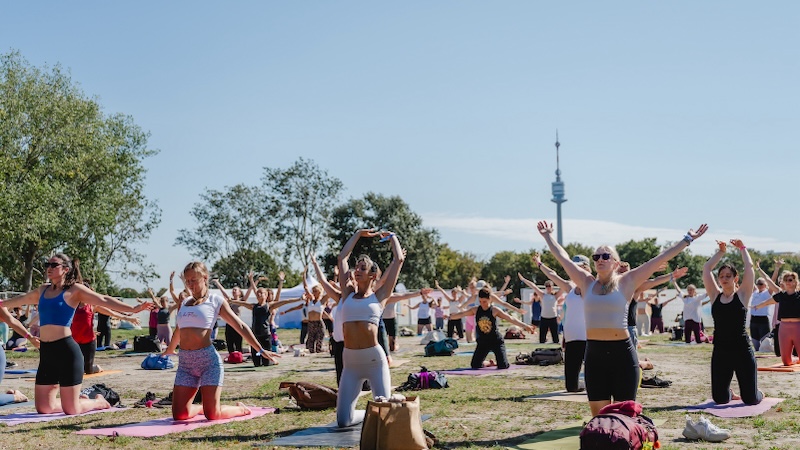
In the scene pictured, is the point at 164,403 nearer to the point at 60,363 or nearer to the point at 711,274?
the point at 60,363

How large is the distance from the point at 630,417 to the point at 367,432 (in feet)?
7.74

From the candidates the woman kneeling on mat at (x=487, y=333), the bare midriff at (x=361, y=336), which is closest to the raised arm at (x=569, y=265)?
the bare midriff at (x=361, y=336)

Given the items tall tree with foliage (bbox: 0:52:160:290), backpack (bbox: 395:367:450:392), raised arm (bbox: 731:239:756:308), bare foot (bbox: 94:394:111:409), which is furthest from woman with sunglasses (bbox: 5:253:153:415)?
tall tree with foliage (bbox: 0:52:160:290)

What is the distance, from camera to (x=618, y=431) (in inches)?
260

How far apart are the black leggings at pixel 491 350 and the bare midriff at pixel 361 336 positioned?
7.46 meters

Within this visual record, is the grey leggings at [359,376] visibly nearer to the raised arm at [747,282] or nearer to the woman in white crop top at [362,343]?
the woman in white crop top at [362,343]

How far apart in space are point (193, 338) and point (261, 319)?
9910mm

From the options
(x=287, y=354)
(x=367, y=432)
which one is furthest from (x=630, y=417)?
(x=287, y=354)

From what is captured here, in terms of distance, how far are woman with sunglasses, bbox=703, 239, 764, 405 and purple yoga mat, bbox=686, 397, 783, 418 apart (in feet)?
0.30

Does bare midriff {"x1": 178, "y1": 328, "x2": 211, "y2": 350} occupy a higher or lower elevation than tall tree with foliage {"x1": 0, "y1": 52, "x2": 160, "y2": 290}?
lower

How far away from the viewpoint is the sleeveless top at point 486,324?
51.0ft

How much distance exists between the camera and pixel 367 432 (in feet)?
24.1

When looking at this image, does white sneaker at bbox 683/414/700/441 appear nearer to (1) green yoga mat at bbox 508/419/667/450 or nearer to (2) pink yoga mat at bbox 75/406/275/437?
(1) green yoga mat at bbox 508/419/667/450

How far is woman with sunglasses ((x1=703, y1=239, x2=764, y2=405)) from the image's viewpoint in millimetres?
9906
